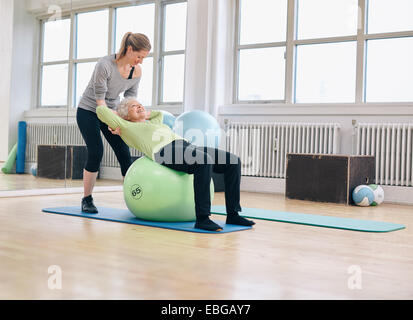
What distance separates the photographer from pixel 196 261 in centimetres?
207

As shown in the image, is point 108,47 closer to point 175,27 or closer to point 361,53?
point 175,27

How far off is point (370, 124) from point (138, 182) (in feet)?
9.99

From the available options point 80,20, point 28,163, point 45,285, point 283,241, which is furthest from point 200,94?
point 45,285

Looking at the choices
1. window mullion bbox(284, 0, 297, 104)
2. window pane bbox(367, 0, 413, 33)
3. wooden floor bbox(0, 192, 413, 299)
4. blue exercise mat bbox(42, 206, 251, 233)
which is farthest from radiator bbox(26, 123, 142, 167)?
window pane bbox(367, 0, 413, 33)

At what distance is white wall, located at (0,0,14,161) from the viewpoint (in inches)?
164

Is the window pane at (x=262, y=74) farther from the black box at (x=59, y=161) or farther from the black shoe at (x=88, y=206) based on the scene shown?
the black shoe at (x=88, y=206)

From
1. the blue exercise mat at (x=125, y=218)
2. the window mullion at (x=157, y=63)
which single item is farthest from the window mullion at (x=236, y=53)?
the blue exercise mat at (x=125, y=218)

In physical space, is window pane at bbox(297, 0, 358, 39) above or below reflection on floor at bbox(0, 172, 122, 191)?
above

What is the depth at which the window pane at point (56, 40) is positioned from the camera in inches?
181

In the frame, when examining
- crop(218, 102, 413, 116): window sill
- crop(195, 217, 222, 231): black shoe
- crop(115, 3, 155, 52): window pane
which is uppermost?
crop(115, 3, 155, 52): window pane

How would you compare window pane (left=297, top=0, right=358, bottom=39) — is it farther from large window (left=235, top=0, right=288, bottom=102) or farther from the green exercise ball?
the green exercise ball

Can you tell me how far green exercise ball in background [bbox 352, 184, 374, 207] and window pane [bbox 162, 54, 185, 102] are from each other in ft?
8.38

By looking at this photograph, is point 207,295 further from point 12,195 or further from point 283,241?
point 12,195

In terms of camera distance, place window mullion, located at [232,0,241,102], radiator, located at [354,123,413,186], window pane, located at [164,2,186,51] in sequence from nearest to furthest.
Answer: radiator, located at [354,123,413,186]
window pane, located at [164,2,186,51]
window mullion, located at [232,0,241,102]
